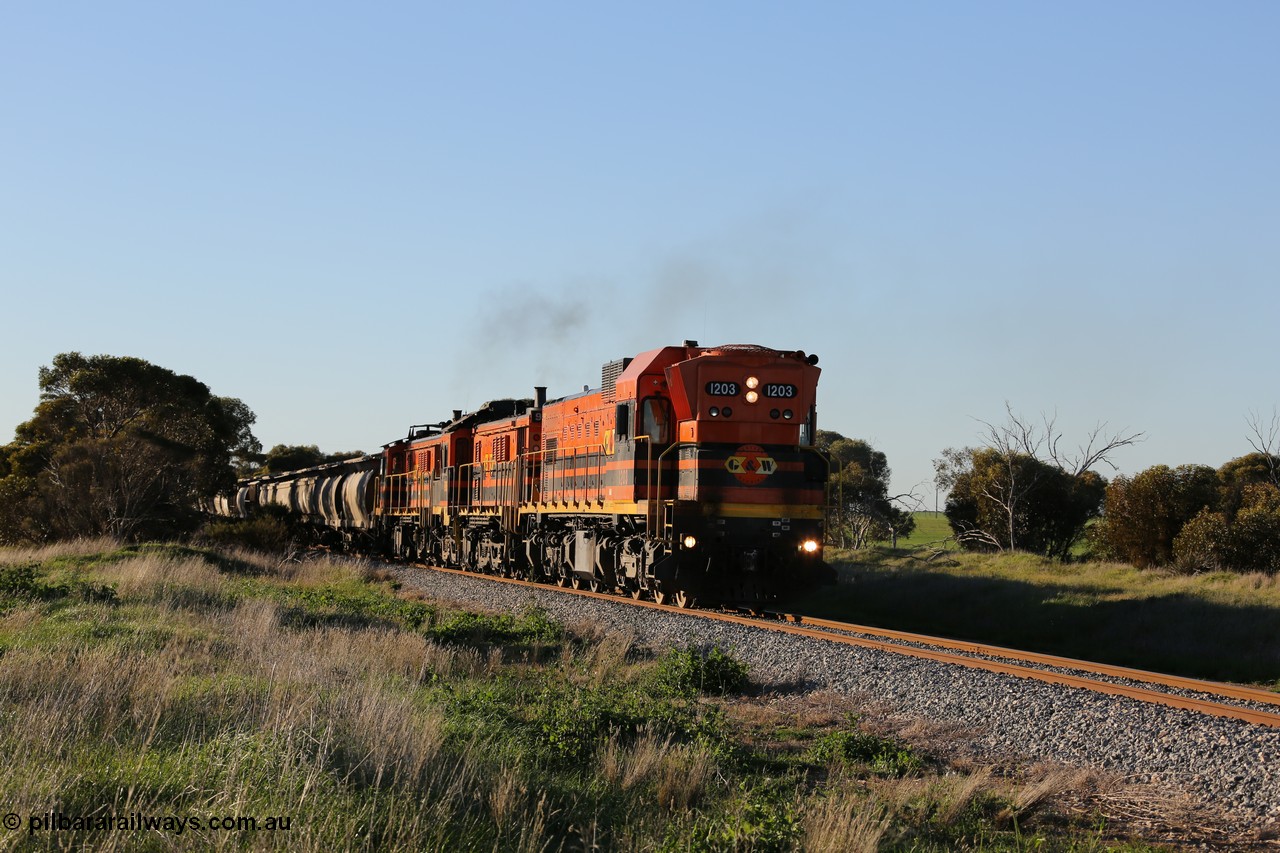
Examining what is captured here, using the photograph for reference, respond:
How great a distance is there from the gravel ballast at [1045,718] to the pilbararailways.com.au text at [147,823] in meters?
6.48

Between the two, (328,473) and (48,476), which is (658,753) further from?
(328,473)

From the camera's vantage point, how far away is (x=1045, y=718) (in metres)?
10.9

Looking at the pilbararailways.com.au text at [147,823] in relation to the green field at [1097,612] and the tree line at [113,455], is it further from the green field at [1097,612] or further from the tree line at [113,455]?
the tree line at [113,455]

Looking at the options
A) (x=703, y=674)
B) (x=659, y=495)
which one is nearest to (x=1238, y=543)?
(x=659, y=495)

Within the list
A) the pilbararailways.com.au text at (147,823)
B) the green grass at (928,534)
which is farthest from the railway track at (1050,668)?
the green grass at (928,534)

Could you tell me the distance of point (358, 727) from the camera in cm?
816

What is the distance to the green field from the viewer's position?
676 inches

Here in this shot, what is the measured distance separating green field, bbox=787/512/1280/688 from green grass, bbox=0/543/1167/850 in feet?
24.5

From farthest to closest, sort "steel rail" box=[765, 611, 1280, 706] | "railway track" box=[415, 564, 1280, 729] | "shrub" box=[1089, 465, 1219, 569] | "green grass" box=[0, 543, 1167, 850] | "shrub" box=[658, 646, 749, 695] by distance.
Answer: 1. "shrub" box=[1089, 465, 1219, 569]
2. "shrub" box=[658, 646, 749, 695]
3. "steel rail" box=[765, 611, 1280, 706]
4. "railway track" box=[415, 564, 1280, 729]
5. "green grass" box=[0, 543, 1167, 850]

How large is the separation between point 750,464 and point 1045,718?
872 centimetres

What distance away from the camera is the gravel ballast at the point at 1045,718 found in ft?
29.0

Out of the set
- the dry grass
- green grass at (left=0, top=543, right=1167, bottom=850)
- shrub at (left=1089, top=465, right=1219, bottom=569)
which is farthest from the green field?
the dry grass

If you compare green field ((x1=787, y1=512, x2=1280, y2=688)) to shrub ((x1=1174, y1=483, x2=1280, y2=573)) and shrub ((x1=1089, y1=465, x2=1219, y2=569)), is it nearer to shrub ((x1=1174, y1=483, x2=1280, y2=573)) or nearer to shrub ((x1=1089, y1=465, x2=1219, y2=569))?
shrub ((x1=1174, y1=483, x2=1280, y2=573))

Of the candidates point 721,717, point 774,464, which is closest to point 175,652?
point 721,717
